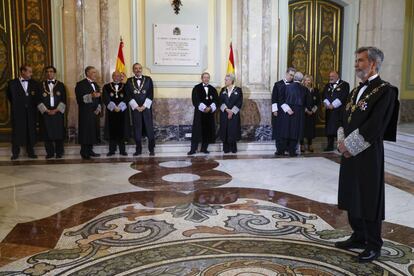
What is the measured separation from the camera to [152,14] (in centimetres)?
812

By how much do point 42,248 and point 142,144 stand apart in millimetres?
4732

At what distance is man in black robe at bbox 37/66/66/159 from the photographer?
23.2 feet

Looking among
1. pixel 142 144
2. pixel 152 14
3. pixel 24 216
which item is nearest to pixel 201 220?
pixel 24 216

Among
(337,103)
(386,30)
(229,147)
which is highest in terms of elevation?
(386,30)

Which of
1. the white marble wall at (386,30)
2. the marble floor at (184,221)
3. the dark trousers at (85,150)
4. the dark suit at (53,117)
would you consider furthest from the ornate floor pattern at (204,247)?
the white marble wall at (386,30)

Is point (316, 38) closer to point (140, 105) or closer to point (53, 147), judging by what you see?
point (140, 105)

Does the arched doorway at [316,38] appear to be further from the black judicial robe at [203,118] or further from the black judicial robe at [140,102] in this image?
the black judicial robe at [140,102]

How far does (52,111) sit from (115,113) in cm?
104

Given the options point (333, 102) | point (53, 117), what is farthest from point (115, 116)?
point (333, 102)

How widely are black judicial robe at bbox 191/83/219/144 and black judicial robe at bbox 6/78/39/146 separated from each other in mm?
2725

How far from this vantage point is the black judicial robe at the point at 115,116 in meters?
7.40

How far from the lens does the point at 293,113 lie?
7363mm

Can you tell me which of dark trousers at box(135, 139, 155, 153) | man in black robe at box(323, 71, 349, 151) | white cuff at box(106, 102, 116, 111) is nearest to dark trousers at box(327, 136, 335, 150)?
man in black robe at box(323, 71, 349, 151)

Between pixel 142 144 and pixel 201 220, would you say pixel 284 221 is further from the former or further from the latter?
pixel 142 144
